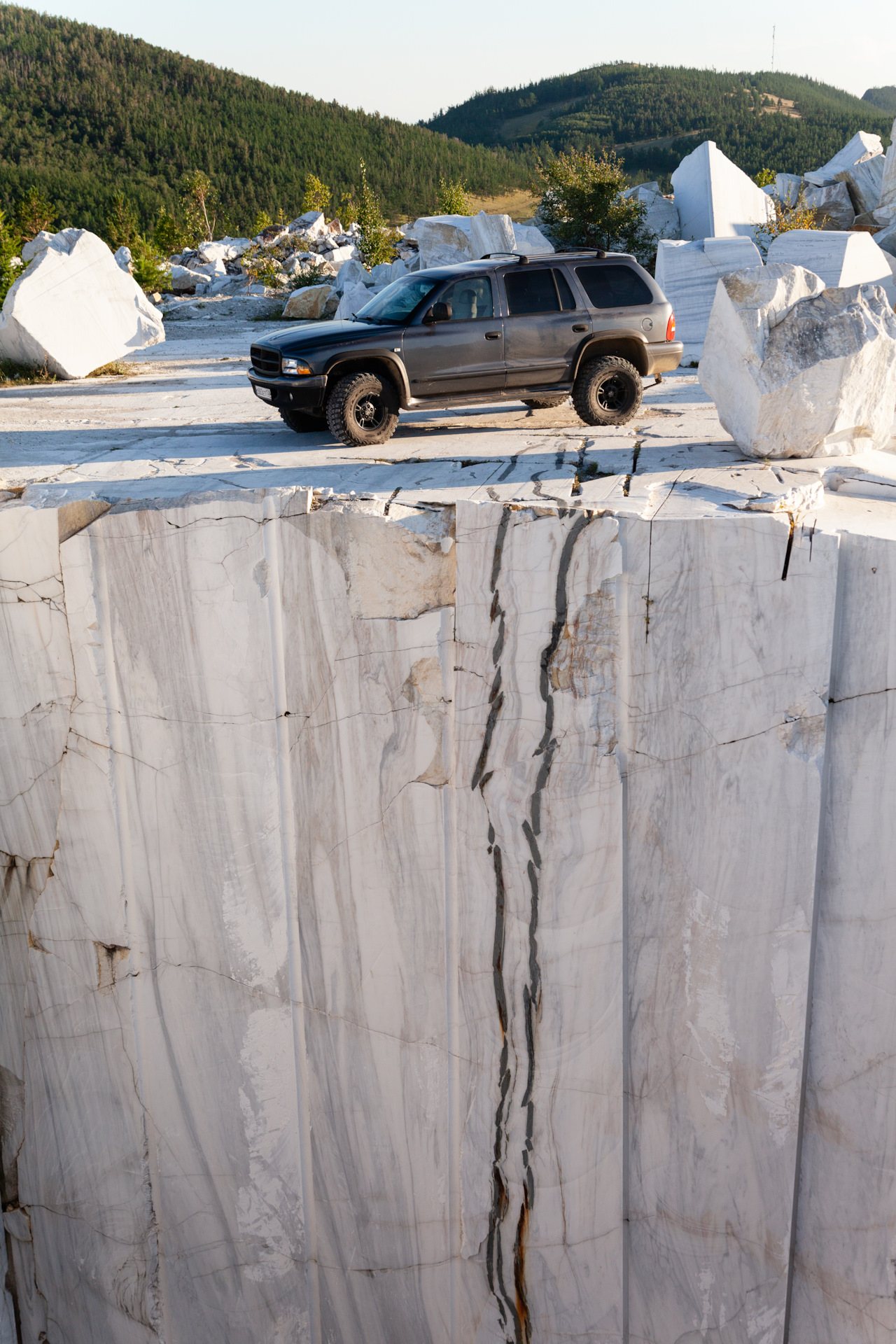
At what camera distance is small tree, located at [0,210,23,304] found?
1416 cm

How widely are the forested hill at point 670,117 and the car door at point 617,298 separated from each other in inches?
2218

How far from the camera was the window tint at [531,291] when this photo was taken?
7590mm

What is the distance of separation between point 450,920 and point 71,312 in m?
10.8

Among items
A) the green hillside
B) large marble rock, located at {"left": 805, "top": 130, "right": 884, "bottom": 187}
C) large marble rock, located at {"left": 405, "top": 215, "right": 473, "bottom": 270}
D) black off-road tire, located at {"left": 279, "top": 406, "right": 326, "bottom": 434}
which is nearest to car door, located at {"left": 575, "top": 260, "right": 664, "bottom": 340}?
black off-road tire, located at {"left": 279, "top": 406, "right": 326, "bottom": 434}

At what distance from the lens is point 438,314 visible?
7.41m

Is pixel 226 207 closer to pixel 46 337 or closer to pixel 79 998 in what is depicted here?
pixel 46 337

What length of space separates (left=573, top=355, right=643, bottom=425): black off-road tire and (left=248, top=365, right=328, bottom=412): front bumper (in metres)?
2.24

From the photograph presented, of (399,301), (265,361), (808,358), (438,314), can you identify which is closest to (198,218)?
(399,301)

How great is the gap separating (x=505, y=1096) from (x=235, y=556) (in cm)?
323

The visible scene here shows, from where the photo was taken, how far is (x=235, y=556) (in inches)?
175

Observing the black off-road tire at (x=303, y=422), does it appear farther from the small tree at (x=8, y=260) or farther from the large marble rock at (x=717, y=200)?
the large marble rock at (x=717, y=200)

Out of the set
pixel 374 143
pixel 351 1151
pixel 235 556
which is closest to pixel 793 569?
pixel 235 556

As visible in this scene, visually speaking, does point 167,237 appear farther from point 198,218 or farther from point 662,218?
point 662,218

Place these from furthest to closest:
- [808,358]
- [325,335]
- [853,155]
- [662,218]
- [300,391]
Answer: [853,155] < [662,218] < [325,335] < [300,391] < [808,358]
